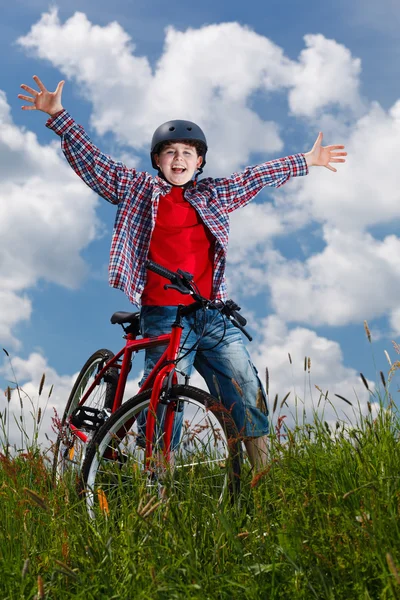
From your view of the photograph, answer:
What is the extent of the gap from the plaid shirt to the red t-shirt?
0.21 feet

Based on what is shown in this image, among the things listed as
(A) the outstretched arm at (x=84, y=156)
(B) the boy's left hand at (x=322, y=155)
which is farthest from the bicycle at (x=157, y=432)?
(B) the boy's left hand at (x=322, y=155)

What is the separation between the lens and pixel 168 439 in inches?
190

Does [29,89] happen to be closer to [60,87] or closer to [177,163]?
[60,87]

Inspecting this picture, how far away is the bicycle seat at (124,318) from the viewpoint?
6000 millimetres

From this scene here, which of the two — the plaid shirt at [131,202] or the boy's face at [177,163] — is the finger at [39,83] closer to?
the plaid shirt at [131,202]

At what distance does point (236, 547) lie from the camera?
3.20 metres

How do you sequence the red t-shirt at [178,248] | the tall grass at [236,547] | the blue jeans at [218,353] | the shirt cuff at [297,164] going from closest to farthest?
the tall grass at [236,547] → the blue jeans at [218,353] → the red t-shirt at [178,248] → the shirt cuff at [297,164]

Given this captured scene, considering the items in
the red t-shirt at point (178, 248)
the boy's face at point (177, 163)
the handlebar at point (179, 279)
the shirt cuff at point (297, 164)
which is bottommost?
the handlebar at point (179, 279)

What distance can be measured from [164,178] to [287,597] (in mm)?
4142

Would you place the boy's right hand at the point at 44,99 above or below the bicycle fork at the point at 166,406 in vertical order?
above

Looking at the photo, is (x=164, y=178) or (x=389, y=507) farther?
(x=164, y=178)

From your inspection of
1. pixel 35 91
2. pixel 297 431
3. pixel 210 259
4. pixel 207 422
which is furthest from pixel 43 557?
pixel 35 91

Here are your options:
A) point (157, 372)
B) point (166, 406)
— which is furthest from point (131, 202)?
point (166, 406)

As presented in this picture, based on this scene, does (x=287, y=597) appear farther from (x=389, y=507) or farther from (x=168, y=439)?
(x=168, y=439)
